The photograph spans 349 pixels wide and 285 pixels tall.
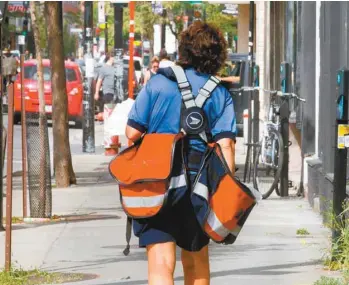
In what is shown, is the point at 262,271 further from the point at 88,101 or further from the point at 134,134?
the point at 88,101

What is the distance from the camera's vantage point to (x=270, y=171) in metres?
15.6

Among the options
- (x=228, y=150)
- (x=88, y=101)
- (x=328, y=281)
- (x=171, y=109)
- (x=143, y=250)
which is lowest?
(x=143, y=250)

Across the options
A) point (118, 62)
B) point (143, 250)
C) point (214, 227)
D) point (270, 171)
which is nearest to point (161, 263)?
point (214, 227)

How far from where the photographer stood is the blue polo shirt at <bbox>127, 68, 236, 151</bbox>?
20.8 ft

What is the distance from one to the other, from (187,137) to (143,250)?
4.01m

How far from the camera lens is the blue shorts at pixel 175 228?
20.6 feet

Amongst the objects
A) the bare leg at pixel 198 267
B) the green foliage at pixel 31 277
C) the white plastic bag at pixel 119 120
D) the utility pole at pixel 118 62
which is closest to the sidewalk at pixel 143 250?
the green foliage at pixel 31 277

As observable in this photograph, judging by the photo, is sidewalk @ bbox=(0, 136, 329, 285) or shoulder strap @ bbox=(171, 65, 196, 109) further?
sidewalk @ bbox=(0, 136, 329, 285)

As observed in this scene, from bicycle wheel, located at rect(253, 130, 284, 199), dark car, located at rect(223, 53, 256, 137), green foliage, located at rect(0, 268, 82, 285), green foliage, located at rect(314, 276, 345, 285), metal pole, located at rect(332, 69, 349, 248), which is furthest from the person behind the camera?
dark car, located at rect(223, 53, 256, 137)

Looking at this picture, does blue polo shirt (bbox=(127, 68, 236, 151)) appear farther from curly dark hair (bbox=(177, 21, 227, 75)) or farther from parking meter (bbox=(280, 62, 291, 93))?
parking meter (bbox=(280, 62, 291, 93))

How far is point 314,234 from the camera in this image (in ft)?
37.1

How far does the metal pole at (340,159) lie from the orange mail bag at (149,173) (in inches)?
105

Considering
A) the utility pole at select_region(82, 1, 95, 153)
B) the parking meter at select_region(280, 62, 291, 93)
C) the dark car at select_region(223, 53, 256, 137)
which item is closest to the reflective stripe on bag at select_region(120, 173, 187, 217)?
the parking meter at select_region(280, 62, 291, 93)

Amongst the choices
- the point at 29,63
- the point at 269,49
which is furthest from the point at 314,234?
the point at 29,63
